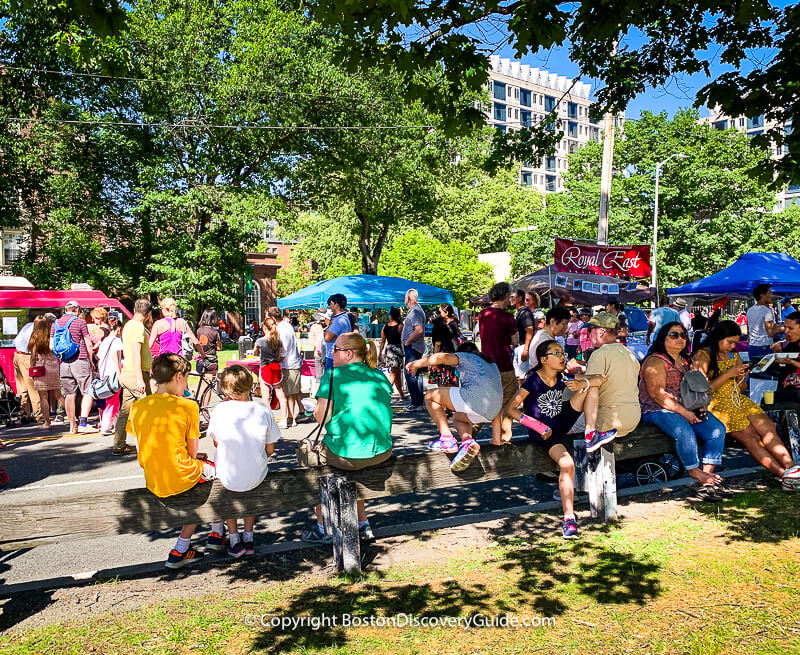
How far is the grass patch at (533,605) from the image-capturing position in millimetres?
3605

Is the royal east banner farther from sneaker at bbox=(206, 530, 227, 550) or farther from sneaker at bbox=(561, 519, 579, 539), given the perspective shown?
sneaker at bbox=(206, 530, 227, 550)

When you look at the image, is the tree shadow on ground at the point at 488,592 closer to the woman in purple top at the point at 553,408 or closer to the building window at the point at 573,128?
the woman in purple top at the point at 553,408

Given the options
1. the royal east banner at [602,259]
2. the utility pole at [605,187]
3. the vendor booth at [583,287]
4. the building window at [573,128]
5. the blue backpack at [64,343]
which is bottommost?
the blue backpack at [64,343]

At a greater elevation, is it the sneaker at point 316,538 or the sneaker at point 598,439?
the sneaker at point 598,439

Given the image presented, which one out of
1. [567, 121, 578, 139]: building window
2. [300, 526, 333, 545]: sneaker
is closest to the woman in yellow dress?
[300, 526, 333, 545]: sneaker

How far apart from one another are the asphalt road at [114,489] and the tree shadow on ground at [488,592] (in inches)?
50.4

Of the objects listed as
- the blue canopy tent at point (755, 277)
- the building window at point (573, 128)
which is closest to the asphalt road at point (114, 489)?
the blue canopy tent at point (755, 277)

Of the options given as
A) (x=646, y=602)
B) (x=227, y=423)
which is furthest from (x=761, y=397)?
(x=227, y=423)

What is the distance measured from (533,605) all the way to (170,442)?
2.54 meters

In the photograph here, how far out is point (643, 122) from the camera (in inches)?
1607

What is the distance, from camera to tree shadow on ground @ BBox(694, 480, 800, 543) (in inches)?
201

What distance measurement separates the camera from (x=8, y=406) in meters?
11.3

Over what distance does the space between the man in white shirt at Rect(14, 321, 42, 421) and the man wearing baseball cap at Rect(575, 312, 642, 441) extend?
29.7ft

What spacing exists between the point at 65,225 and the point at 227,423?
2462 centimetres
